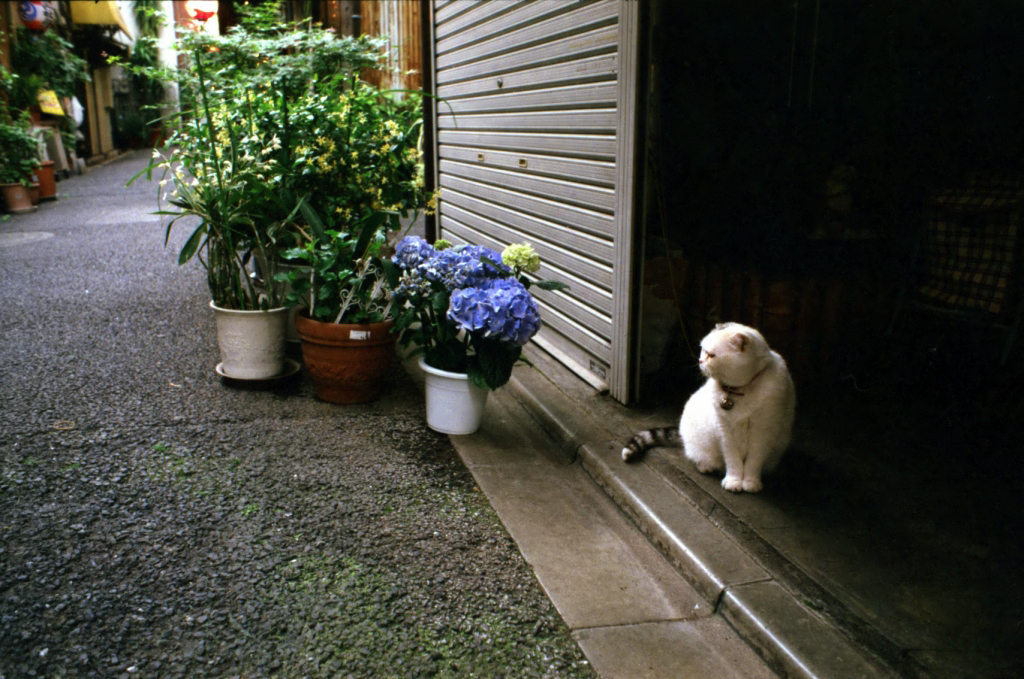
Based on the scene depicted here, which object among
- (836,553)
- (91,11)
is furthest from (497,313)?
(91,11)

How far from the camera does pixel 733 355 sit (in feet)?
9.61

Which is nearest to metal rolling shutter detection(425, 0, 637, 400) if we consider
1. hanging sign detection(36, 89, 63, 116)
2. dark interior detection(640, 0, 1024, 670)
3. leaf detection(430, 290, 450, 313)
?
dark interior detection(640, 0, 1024, 670)

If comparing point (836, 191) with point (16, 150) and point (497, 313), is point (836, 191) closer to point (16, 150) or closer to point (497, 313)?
point (497, 313)

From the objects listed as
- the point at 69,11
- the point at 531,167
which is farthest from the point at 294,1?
the point at 531,167

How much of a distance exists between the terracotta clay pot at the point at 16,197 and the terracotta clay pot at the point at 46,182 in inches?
42.5

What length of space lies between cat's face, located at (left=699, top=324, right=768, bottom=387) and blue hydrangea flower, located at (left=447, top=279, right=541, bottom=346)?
904mm

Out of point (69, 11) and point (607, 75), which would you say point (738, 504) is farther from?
point (69, 11)

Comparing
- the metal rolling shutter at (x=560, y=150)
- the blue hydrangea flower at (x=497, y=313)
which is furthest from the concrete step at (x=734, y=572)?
the blue hydrangea flower at (x=497, y=313)

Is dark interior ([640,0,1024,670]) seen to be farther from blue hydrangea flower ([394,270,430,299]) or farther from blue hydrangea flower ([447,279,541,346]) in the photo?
blue hydrangea flower ([394,270,430,299])

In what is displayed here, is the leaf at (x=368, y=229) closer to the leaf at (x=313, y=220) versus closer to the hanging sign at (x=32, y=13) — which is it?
the leaf at (x=313, y=220)

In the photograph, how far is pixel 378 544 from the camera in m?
2.94

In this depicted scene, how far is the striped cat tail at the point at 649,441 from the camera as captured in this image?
3.48 metres

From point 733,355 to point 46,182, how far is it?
525 inches

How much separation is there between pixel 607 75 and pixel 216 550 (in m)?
2.86
